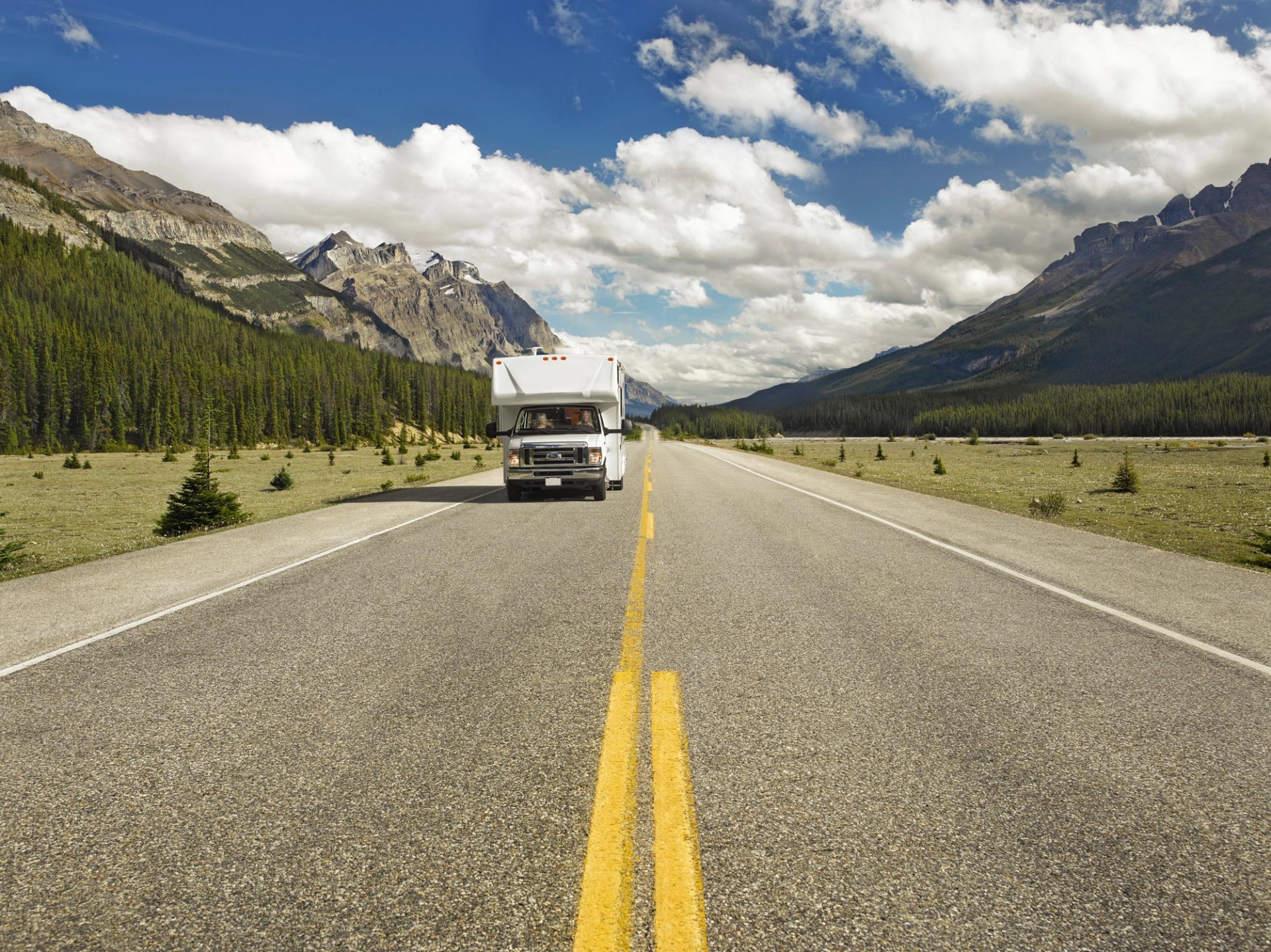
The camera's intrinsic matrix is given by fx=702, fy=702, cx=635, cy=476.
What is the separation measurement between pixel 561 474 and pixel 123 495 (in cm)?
1859

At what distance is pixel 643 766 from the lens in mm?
3475

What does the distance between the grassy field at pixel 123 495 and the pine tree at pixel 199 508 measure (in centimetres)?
48

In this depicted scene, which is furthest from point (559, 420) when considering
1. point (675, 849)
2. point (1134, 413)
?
point (1134, 413)

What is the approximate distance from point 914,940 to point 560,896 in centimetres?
120

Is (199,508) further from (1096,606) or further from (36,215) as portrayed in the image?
(36,215)

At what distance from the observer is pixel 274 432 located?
113 metres

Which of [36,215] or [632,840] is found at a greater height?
[36,215]

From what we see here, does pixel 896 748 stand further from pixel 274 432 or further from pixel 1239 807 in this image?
pixel 274 432

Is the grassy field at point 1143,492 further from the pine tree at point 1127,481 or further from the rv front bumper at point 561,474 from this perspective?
the rv front bumper at point 561,474

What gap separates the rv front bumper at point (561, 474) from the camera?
17.2m

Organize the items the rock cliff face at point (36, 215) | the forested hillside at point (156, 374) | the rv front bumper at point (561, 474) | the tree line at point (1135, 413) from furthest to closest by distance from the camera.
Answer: the rock cliff face at point (36, 215)
the tree line at point (1135, 413)
the forested hillside at point (156, 374)
the rv front bumper at point (561, 474)

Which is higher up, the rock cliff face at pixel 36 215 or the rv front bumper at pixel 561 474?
the rock cliff face at pixel 36 215

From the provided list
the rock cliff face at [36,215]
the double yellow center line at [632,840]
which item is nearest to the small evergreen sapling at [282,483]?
the double yellow center line at [632,840]

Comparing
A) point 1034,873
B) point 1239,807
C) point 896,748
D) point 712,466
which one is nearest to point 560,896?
point 1034,873
